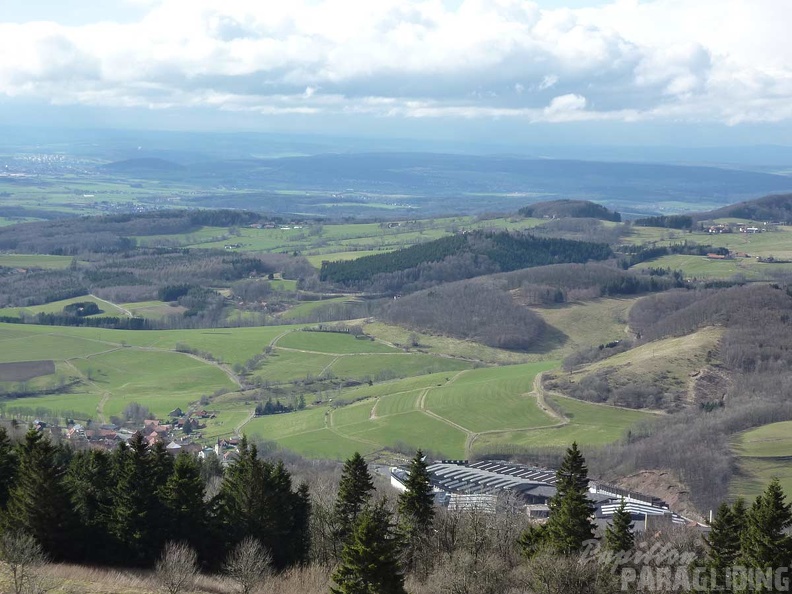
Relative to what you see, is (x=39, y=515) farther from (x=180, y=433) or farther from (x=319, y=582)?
(x=180, y=433)

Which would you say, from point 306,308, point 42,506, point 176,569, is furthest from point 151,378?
point 176,569

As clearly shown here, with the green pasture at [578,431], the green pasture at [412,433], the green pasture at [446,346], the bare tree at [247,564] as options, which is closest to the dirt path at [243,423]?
the green pasture at [412,433]

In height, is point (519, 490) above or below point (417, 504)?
below

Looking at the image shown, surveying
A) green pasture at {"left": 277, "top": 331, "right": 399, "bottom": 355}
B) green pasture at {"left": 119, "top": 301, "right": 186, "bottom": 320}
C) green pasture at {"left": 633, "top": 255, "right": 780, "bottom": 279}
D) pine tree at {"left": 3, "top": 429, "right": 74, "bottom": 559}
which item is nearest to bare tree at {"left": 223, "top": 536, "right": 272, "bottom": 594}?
pine tree at {"left": 3, "top": 429, "right": 74, "bottom": 559}

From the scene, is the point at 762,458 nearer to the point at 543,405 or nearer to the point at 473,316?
the point at 543,405

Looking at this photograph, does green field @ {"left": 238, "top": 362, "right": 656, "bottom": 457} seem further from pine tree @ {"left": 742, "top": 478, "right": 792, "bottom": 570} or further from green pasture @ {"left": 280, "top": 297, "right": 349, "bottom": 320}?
pine tree @ {"left": 742, "top": 478, "right": 792, "bottom": 570}

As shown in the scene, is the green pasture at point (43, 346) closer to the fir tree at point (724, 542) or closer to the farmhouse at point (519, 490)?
the farmhouse at point (519, 490)
